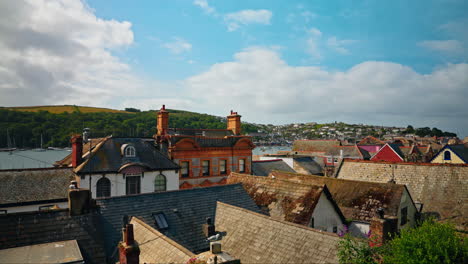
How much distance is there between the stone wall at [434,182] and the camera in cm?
2294

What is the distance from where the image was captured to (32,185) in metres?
25.2

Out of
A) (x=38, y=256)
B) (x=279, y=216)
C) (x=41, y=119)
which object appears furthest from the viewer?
(x=41, y=119)

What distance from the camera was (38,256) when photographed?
924 cm

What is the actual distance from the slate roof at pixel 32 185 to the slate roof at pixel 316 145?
63.9 meters

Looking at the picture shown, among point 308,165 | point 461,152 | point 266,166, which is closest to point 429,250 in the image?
point 266,166

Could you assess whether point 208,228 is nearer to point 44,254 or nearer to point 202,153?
point 44,254

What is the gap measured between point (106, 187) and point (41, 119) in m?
46.2

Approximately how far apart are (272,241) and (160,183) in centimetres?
2137

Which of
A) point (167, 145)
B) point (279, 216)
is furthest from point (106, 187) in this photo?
point (279, 216)

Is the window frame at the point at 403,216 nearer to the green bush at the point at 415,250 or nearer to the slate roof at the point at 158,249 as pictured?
the green bush at the point at 415,250

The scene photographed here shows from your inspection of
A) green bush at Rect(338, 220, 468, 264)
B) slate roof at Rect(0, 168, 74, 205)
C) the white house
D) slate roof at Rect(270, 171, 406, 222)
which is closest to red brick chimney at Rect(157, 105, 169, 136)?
the white house

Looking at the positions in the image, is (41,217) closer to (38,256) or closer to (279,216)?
(38,256)

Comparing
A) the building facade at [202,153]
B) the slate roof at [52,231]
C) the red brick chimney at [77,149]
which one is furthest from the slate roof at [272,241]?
the building facade at [202,153]

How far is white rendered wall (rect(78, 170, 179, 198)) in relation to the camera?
1053 inches
